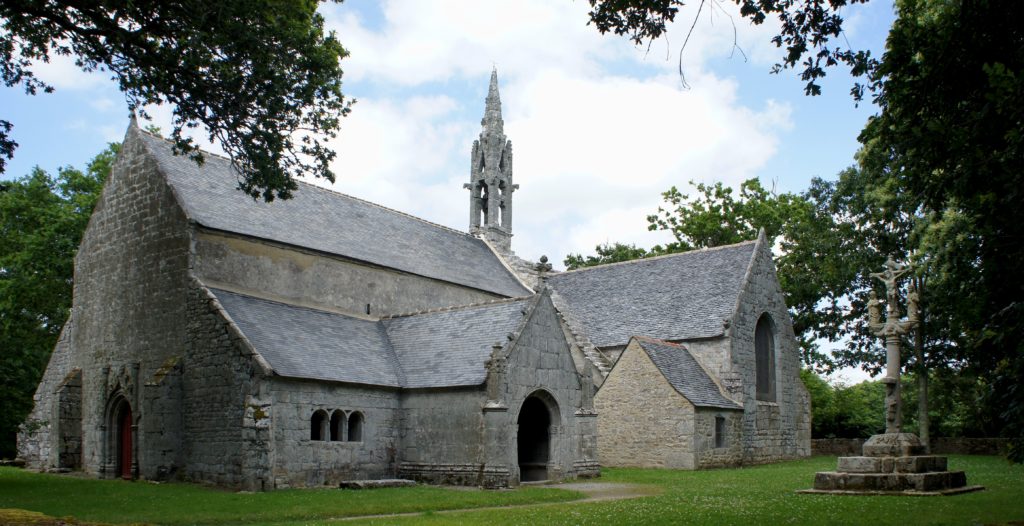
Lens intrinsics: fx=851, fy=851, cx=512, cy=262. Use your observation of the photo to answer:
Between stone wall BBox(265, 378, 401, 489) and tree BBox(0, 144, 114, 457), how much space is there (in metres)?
18.9

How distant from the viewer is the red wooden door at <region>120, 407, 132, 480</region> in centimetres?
2600

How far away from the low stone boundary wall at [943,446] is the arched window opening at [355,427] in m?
26.7

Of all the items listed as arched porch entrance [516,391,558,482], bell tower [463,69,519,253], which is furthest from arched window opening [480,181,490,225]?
arched porch entrance [516,391,558,482]

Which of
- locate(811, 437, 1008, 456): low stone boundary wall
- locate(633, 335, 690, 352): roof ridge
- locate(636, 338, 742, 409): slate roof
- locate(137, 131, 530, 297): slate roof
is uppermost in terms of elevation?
locate(137, 131, 530, 297): slate roof

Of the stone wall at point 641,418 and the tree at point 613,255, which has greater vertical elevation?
the tree at point 613,255

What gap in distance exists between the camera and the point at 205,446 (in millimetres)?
22656

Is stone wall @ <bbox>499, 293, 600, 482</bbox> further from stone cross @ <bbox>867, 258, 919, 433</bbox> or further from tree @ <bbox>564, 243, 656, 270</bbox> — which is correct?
tree @ <bbox>564, 243, 656, 270</bbox>

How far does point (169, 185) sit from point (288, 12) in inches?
442

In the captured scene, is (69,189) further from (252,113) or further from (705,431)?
(705,431)

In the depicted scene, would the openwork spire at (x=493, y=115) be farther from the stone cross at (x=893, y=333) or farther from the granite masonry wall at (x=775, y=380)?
the stone cross at (x=893, y=333)

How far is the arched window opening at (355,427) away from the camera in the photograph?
23.6m

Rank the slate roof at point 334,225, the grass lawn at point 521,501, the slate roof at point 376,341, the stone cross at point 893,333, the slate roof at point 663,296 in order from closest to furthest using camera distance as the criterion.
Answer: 1. the grass lawn at point 521,501
2. the stone cross at point 893,333
3. the slate roof at point 376,341
4. the slate roof at point 334,225
5. the slate roof at point 663,296

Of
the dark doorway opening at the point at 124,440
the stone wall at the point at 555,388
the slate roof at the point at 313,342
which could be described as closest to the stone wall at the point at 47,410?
the dark doorway opening at the point at 124,440

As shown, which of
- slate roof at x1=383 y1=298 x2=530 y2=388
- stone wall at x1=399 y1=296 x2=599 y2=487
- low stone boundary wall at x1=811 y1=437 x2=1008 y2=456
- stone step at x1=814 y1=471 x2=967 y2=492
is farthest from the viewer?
low stone boundary wall at x1=811 y1=437 x2=1008 y2=456
